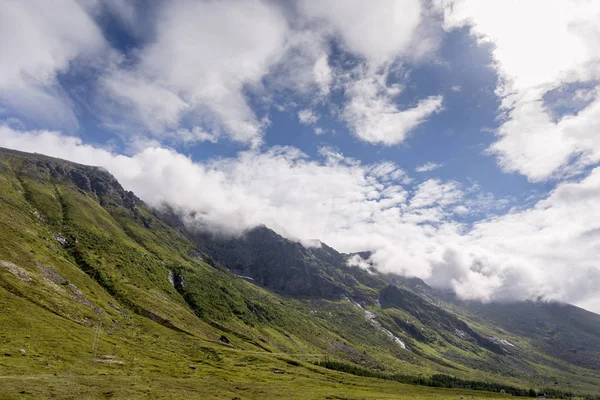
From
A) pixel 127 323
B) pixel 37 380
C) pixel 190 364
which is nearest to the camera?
pixel 37 380

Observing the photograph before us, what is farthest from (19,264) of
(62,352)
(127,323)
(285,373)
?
(285,373)

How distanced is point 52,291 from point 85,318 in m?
23.2

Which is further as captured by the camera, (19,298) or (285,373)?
(285,373)

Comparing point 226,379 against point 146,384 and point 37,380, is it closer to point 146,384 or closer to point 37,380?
point 146,384

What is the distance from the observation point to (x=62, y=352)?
323 ft

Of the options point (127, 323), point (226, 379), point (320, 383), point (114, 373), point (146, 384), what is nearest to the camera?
point (146, 384)

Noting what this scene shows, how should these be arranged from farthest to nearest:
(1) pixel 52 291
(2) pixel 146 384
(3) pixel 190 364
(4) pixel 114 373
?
1. (1) pixel 52 291
2. (3) pixel 190 364
3. (4) pixel 114 373
4. (2) pixel 146 384

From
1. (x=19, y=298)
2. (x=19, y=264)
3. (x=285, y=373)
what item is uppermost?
(x=19, y=264)

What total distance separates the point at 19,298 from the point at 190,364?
71588 millimetres

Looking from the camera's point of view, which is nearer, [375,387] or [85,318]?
[85,318]

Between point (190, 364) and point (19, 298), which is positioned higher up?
point (19, 298)

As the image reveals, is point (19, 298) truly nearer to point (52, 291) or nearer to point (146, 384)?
point (52, 291)

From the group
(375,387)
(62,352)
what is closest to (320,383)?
(375,387)

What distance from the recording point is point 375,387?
6649 inches
